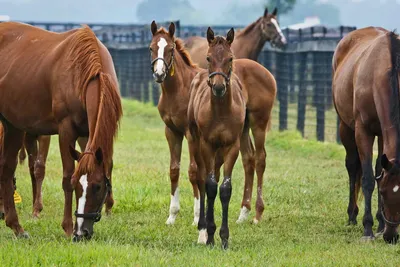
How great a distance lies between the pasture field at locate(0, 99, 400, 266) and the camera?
798cm

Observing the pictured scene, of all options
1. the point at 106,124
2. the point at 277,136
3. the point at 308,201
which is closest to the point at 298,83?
the point at 277,136

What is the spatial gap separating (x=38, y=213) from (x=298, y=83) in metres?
10.9

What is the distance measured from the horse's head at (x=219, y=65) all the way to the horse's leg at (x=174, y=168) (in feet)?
7.33

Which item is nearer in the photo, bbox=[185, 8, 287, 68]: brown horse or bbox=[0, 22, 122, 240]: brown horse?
bbox=[0, 22, 122, 240]: brown horse

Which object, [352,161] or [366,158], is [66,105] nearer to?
[366,158]

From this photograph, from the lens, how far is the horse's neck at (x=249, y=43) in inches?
741

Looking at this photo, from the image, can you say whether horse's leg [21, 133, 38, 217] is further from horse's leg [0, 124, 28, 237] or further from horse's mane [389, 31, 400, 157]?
horse's mane [389, 31, 400, 157]

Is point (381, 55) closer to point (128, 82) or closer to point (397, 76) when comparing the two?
point (397, 76)

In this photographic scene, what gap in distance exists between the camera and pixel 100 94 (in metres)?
9.04

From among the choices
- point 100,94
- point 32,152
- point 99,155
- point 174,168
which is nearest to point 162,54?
point 174,168

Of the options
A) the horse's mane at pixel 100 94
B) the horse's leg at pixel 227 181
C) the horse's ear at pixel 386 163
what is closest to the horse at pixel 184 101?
the horse's mane at pixel 100 94

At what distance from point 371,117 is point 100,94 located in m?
2.80

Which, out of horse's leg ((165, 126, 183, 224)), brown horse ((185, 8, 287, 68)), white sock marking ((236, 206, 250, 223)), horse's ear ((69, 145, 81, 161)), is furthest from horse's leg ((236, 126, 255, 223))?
brown horse ((185, 8, 287, 68))

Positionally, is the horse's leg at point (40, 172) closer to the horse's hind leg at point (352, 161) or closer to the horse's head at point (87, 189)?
the horse's head at point (87, 189)
